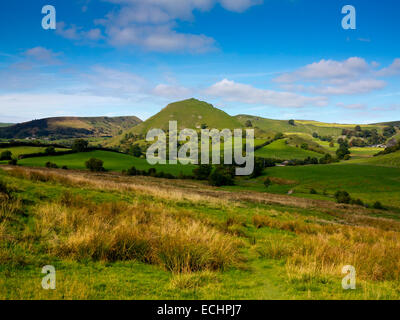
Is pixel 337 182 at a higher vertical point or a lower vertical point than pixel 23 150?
lower

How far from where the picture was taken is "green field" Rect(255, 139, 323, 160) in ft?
483

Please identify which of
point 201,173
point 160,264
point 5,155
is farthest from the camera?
point 201,173

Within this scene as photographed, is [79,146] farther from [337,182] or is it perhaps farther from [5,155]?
[337,182]

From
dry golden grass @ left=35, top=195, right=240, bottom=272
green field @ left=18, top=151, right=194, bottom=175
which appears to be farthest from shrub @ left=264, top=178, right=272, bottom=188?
dry golden grass @ left=35, top=195, right=240, bottom=272

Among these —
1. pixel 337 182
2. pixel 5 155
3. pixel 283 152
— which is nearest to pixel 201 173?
pixel 337 182

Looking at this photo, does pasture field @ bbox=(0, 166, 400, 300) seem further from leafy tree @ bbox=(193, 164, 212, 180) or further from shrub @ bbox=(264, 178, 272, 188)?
leafy tree @ bbox=(193, 164, 212, 180)

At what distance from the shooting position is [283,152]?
155500 mm

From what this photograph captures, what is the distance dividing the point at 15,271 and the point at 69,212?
16.4 ft

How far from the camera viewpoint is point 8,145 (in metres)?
100

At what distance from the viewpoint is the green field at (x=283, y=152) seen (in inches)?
5801

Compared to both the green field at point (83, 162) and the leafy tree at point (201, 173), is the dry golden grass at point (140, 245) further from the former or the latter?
the green field at point (83, 162)

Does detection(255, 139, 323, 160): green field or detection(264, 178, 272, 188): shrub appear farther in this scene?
detection(255, 139, 323, 160): green field

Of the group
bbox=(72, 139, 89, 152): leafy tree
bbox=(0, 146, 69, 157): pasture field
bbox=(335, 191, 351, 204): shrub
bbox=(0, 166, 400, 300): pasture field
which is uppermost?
bbox=(72, 139, 89, 152): leafy tree
